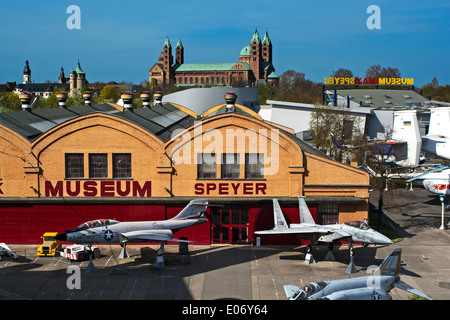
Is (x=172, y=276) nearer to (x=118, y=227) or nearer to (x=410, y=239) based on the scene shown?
(x=118, y=227)

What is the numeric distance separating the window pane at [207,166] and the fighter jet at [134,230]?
116 inches

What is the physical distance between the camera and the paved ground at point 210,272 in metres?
29.4

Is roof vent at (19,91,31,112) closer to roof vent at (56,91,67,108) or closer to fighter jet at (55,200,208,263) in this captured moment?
roof vent at (56,91,67,108)

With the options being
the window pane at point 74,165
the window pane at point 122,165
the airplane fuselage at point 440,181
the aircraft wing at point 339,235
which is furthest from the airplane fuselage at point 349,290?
the airplane fuselage at point 440,181

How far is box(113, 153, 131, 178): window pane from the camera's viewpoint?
131 ft

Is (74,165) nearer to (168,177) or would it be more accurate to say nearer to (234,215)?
(168,177)

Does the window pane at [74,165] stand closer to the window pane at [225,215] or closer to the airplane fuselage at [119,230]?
the airplane fuselage at [119,230]

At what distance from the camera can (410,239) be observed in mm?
41594

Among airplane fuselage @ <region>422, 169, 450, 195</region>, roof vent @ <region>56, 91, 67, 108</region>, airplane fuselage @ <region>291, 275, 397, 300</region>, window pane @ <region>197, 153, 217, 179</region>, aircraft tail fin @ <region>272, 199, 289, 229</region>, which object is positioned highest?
roof vent @ <region>56, 91, 67, 108</region>

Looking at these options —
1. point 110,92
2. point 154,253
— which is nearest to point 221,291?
point 154,253

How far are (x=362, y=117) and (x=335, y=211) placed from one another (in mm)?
51488

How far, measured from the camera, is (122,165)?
1567 inches

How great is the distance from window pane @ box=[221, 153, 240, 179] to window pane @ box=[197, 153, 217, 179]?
2.49ft

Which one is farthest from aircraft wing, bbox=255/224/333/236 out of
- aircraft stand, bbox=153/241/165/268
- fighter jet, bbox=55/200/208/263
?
aircraft stand, bbox=153/241/165/268
